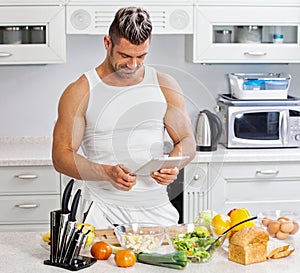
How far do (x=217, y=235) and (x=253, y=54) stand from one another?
190 cm

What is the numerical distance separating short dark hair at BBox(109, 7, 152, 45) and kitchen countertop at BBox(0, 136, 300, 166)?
1137 mm

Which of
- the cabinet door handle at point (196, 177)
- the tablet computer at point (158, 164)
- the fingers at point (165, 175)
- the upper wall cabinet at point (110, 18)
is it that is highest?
the upper wall cabinet at point (110, 18)

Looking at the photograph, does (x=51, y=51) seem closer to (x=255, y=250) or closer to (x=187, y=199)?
(x=187, y=199)

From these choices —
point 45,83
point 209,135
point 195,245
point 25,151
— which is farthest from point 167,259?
point 45,83

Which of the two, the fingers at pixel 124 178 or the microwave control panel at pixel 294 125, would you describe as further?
the microwave control panel at pixel 294 125

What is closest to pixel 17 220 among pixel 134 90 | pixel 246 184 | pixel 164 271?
pixel 246 184

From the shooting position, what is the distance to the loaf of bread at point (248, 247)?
7.00ft

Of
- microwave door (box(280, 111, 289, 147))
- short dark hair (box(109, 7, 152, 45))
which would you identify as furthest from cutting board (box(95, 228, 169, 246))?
microwave door (box(280, 111, 289, 147))

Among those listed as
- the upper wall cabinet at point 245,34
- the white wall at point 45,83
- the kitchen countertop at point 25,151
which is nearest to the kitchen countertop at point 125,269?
the kitchen countertop at point 25,151

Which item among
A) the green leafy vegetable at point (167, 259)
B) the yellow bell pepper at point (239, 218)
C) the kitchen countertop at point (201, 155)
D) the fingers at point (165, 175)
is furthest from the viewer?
the kitchen countertop at point (201, 155)

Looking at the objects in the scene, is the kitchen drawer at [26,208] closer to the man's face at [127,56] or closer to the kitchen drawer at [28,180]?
the kitchen drawer at [28,180]

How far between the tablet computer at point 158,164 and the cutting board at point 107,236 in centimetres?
23

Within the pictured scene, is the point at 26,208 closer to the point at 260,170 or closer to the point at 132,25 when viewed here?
the point at 260,170

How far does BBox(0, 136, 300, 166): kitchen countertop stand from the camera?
371 cm
